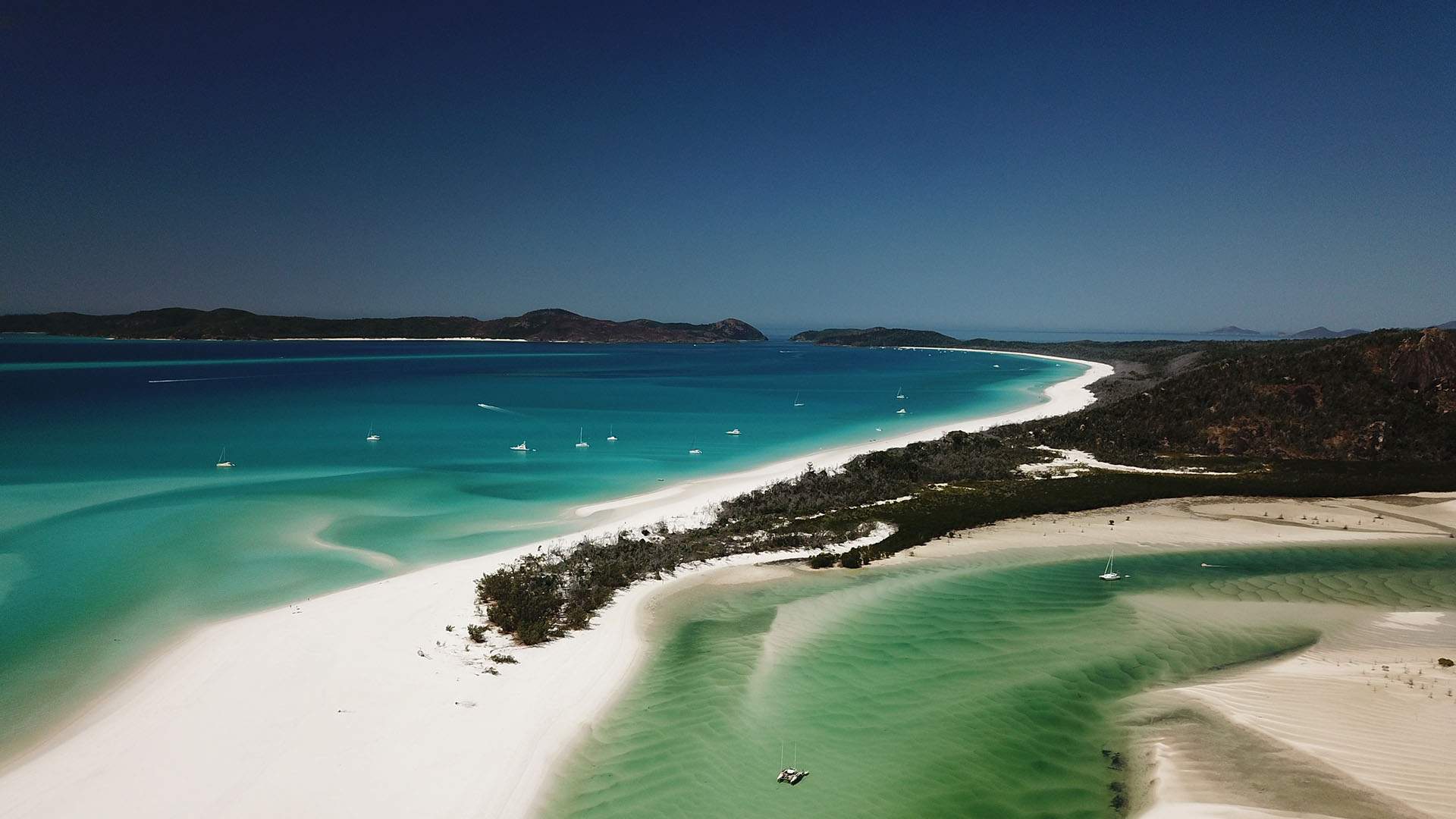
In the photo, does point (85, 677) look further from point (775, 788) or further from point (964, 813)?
point (964, 813)

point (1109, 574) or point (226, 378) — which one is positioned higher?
point (226, 378)

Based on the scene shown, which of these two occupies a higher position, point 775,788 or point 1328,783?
point 1328,783

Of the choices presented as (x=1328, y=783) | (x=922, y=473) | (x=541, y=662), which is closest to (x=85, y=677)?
(x=541, y=662)

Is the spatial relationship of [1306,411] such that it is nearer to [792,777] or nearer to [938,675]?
[938,675]

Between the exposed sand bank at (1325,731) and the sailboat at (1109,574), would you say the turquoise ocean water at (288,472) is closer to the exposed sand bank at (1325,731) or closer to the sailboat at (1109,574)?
the sailboat at (1109,574)

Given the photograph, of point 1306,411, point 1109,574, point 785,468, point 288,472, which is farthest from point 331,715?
point 1306,411

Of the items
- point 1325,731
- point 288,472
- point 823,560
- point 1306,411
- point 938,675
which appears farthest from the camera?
point 1306,411
